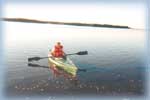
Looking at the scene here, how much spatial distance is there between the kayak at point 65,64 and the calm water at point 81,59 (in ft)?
0.11

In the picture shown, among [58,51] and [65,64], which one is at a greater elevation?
[58,51]

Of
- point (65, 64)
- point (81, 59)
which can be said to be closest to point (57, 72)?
point (65, 64)

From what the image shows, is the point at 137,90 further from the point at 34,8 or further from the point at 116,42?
the point at 34,8

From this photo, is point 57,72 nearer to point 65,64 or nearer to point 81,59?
point 65,64

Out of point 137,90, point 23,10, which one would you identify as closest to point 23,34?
point 23,10

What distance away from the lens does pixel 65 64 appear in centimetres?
410

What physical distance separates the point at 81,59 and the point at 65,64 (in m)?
0.13

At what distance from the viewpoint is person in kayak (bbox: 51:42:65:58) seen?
4.08 meters

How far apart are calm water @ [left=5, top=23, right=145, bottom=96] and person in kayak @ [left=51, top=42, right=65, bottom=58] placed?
0.03 m

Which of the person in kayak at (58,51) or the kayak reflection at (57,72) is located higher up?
the person in kayak at (58,51)

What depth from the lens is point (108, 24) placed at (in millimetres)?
4113

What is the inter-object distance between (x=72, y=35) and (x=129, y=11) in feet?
1.58

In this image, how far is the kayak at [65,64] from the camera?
13.4 ft

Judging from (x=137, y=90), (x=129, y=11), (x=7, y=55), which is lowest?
(x=137, y=90)
